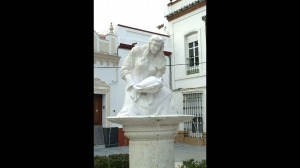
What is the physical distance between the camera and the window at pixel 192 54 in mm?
11508

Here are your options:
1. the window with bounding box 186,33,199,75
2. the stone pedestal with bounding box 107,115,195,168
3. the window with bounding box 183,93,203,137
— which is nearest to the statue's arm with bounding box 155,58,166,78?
the stone pedestal with bounding box 107,115,195,168

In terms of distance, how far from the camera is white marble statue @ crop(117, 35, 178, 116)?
3625 millimetres

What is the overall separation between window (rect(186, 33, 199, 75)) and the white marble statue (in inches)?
304

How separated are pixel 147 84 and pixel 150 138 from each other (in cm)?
61

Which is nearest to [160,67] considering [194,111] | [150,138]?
[150,138]

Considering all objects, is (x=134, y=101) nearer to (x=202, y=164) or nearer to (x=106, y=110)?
(x=202, y=164)

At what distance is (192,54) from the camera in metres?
11.7

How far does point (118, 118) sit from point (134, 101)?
1.18 ft

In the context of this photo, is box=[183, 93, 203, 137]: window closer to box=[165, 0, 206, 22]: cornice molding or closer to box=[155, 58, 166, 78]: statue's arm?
box=[165, 0, 206, 22]: cornice molding

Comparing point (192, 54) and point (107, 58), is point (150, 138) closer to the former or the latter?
point (107, 58)

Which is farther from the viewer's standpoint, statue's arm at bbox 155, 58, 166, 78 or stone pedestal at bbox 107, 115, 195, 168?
statue's arm at bbox 155, 58, 166, 78

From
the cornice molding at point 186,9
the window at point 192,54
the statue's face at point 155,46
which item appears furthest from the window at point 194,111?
the statue's face at point 155,46

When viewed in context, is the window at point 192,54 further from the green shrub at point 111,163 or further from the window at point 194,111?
the green shrub at point 111,163
